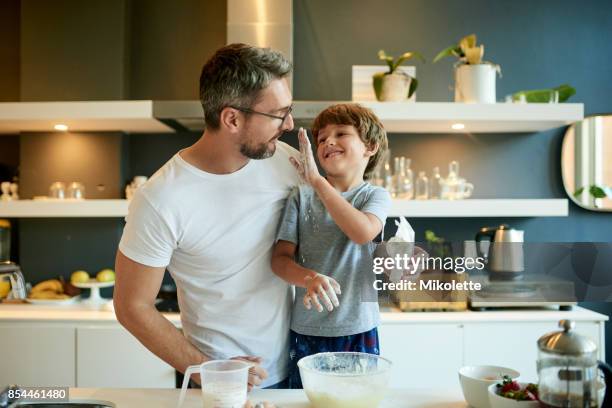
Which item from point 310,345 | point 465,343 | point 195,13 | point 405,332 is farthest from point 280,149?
point 195,13

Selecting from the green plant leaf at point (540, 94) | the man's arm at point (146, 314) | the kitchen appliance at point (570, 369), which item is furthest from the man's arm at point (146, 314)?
the green plant leaf at point (540, 94)

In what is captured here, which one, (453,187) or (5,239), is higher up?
(453,187)

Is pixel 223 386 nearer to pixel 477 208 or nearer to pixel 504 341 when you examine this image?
pixel 504 341

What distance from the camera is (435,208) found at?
10.0ft

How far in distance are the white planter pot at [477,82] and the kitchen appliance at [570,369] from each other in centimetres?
211

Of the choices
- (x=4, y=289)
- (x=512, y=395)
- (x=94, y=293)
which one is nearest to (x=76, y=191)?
(x=94, y=293)

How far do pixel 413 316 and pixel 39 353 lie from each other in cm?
184

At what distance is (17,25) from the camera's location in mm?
3514

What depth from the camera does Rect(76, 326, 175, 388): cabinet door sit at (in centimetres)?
280

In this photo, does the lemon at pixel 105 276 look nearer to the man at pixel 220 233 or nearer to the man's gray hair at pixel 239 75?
the man at pixel 220 233

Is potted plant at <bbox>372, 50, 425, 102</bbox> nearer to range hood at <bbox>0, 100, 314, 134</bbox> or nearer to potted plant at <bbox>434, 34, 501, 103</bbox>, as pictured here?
potted plant at <bbox>434, 34, 501, 103</bbox>

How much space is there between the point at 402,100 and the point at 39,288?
2.23 m

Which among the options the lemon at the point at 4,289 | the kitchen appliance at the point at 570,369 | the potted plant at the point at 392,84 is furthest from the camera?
the lemon at the point at 4,289

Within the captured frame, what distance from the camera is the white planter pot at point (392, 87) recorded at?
9.95 feet
